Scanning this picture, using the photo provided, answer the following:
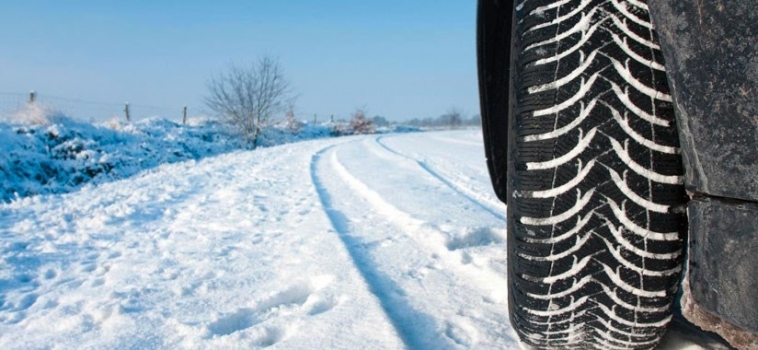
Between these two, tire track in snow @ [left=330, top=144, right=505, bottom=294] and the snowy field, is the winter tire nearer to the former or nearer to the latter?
the snowy field

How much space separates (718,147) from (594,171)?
0.22 metres

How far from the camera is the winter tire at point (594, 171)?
2.72ft

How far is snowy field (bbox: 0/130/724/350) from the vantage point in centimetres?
128

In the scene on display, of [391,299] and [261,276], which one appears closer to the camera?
[391,299]

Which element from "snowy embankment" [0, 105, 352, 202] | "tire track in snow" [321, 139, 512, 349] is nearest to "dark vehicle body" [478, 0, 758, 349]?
"tire track in snow" [321, 139, 512, 349]

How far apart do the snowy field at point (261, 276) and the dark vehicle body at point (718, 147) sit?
45cm

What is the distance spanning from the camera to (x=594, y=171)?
33.9 inches

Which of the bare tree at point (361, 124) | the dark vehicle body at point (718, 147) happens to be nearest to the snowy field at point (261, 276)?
the dark vehicle body at point (718, 147)

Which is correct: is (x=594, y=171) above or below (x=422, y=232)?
above

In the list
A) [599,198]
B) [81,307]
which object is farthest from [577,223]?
[81,307]

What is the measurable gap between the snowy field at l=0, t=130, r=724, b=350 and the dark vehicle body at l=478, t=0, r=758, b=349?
1.47ft

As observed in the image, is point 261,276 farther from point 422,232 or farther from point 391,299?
point 422,232

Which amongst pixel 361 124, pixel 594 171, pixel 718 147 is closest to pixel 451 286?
pixel 594 171

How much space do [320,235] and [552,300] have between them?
5.25 feet
